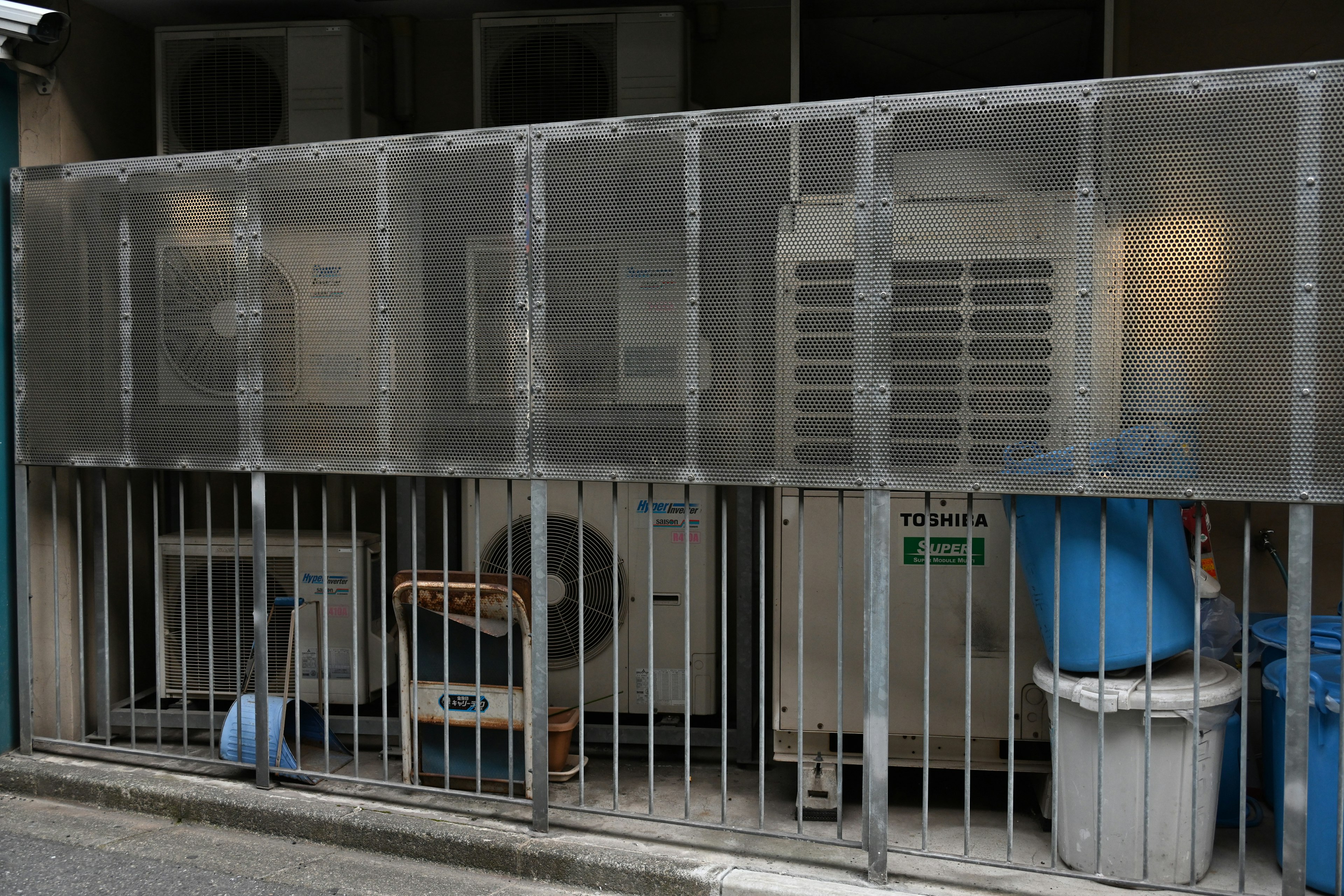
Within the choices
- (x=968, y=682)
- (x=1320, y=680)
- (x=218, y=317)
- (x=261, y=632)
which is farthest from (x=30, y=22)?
(x=1320, y=680)

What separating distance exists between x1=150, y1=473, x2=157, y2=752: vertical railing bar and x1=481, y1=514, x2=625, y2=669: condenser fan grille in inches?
53.0

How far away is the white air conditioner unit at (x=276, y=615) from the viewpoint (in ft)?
15.8

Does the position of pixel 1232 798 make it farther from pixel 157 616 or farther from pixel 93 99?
pixel 93 99

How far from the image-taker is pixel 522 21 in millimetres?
4684

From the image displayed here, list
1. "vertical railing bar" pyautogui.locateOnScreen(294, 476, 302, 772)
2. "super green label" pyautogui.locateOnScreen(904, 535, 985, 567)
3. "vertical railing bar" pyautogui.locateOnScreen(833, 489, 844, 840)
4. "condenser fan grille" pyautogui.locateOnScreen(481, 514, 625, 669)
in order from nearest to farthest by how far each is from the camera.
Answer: "vertical railing bar" pyautogui.locateOnScreen(833, 489, 844, 840) < "super green label" pyautogui.locateOnScreen(904, 535, 985, 567) < "vertical railing bar" pyautogui.locateOnScreen(294, 476, 302, 772) < "condenser fan grille" pyautogui.locateOnScreen(481, 514, 625, 669)


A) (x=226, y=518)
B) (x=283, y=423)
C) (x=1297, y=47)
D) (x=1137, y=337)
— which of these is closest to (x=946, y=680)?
(x=1137, y=337)

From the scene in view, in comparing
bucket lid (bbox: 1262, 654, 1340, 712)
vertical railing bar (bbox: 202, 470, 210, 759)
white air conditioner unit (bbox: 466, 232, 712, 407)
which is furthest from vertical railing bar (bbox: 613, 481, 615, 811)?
bucket lid (bbox: 1262, 654, 1340, 712)

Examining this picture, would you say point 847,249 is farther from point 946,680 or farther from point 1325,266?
point 946,680

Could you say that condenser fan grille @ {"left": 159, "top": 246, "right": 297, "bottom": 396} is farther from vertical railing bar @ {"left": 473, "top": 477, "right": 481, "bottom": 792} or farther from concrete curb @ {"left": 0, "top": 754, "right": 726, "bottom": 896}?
concrete curb @ {"left": 0, "top": 754, "right": 726, "bottom": 896}

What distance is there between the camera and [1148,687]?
122 inches

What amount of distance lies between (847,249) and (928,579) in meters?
1.12

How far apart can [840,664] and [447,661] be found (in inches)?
59.1

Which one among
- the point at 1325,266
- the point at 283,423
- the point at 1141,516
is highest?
the point at 1325,266

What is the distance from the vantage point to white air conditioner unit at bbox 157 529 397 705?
189 inches
